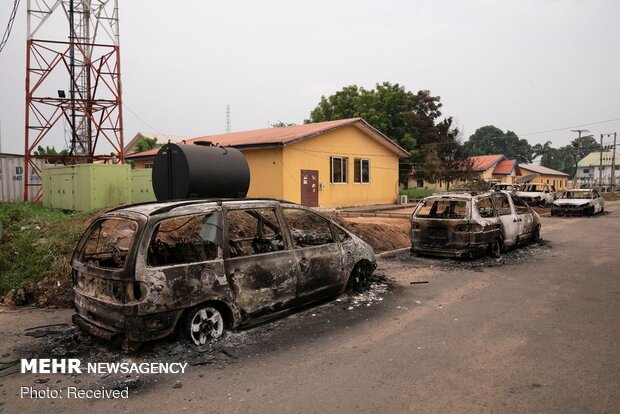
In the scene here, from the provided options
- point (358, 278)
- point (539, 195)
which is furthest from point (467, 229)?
point (539, 195)

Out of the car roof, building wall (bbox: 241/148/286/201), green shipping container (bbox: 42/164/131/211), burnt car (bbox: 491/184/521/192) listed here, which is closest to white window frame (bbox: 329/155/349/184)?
building wall (bbox: 241/148/286/201)

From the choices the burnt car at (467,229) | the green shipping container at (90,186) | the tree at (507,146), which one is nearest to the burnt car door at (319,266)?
the burnt car at (467,229)

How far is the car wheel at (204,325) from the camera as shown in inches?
180

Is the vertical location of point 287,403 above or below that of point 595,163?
below

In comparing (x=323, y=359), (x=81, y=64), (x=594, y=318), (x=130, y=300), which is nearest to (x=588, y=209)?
(x=594, y=318)

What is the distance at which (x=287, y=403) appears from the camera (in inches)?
140

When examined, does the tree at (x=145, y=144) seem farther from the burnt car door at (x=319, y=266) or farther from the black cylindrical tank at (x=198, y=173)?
the burnt car door at (x=319, y=266)

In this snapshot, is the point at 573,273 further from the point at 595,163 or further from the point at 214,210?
the point at 595,163

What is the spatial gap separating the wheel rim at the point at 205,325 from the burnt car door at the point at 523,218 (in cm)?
871

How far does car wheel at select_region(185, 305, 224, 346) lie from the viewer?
4578 millimetres

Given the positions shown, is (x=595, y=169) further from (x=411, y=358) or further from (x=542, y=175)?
(x=411, y=358)

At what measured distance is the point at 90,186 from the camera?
14.9 meters

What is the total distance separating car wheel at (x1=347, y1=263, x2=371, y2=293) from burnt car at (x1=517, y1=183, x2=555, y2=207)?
22.2 m

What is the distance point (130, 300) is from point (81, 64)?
2321 centimetres
